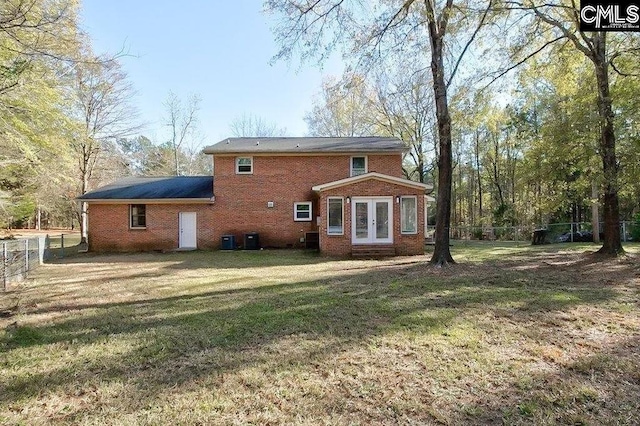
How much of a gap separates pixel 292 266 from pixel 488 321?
7.21 m

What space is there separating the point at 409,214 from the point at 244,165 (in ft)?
28.0

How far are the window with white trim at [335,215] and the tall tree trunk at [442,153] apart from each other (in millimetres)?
4554

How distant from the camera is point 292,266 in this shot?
11617mm

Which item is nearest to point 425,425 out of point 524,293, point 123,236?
point 524,293

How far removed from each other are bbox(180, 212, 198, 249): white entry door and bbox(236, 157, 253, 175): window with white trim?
3.21m

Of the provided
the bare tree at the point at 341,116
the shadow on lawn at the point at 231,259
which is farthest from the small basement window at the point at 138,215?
the bare tree at the point at 341,116

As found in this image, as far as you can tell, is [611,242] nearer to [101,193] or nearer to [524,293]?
[524,293]

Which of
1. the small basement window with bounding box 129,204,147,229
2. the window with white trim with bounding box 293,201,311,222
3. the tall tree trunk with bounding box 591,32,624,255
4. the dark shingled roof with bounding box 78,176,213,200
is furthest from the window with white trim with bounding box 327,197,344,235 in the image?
the small basement window with bounding box 129,204,147,229

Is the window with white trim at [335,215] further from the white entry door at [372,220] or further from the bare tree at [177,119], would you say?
the bare tree at [177,119]

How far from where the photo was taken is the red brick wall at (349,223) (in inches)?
577

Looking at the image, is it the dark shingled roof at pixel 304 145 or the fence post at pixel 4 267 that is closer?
the fence post at pixel 4 267

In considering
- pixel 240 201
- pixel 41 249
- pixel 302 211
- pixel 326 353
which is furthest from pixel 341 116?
pixel 326 353

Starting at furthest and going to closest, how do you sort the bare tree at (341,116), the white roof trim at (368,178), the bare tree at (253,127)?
the bare tree at (253,127) < the bare tree at (341,116) < the white roof trim at (368,178)

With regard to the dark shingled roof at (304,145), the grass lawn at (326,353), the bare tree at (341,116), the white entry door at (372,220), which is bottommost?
the grass lawn at (326,353)
